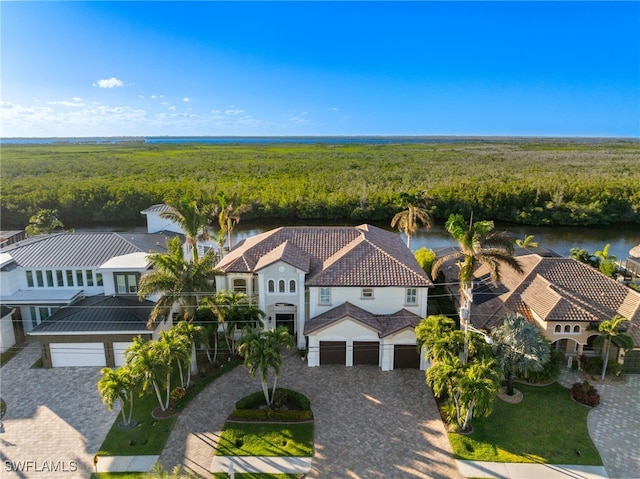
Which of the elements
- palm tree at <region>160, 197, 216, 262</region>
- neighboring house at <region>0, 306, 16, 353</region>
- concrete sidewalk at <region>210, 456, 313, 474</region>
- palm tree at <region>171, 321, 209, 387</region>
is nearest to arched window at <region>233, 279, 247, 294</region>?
palm tree at <region>160, 197, 216, 262</region>

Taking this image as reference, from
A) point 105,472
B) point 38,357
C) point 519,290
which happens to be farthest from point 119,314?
point 519,290

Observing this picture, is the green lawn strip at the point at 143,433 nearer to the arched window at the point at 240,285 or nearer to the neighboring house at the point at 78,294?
the neighboring house at the point at 78,294

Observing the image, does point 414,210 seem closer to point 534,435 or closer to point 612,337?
point 612,337

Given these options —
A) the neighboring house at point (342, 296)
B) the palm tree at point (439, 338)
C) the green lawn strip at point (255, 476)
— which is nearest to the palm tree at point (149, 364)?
the green lawn strip at point (255, 476)

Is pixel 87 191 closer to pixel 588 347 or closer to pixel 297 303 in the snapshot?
pixel 297 303

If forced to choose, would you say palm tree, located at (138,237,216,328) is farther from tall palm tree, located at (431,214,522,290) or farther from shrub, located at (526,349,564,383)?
shrub, located at (526,349,564,383)

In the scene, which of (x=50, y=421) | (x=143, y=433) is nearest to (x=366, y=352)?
(x=143, y=433)
